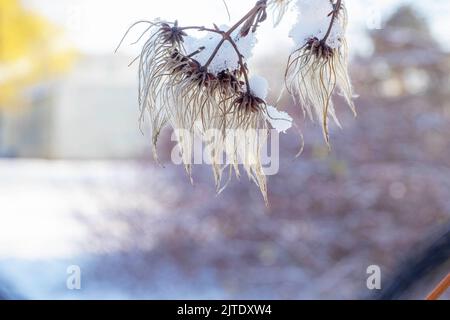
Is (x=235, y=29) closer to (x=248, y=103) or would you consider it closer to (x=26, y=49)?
(x=248, y=103)

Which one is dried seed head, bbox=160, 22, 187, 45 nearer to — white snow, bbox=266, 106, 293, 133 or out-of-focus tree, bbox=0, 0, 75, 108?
white snow, bbox=266, 106, 293, 133

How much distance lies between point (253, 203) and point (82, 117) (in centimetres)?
81

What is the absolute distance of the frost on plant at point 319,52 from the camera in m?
0.78

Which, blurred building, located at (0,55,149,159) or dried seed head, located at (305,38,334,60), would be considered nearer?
dried seed head, located at (305,38,334,60)

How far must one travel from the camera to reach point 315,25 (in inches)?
30.7

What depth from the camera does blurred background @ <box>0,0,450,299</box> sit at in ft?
9.05

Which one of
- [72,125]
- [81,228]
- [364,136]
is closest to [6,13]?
[72,125]

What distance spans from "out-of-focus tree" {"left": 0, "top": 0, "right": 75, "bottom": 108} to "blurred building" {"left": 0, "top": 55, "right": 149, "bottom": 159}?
0.06 metres

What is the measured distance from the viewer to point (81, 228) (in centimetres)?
281

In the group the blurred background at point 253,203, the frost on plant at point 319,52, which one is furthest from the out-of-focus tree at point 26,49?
the frost on plant at point 319,52

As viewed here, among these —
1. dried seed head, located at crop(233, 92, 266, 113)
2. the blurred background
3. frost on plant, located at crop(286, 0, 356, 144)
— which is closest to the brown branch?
frost on plant, located at crop(286, 0, 356, 144)

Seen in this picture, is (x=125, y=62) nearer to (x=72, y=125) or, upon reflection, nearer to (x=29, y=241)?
(x=72, y=125)

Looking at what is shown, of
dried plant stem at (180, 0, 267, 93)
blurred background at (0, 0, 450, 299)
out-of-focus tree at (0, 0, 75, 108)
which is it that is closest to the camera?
dried plant stem at (180, 0, 267, 93)

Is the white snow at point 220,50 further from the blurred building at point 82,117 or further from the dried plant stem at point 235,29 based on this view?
the blurred building at point 82,117
